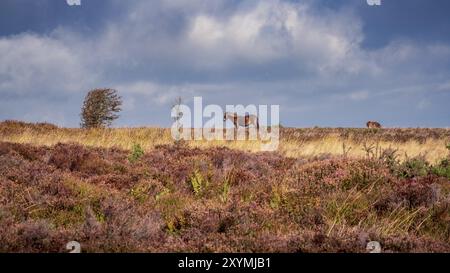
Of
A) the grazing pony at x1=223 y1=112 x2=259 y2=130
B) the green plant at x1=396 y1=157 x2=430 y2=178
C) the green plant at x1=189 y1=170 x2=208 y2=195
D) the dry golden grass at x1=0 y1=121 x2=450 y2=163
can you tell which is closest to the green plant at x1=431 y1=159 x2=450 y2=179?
the green plant at x1=396 y1=157 x2=430 y2=178

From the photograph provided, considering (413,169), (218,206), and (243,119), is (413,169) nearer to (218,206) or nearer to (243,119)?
(218,206)

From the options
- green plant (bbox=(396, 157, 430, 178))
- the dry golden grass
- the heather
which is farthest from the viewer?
the dry golden grass

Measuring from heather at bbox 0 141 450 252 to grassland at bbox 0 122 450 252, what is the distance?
0.02 m

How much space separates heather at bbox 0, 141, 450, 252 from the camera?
642 cm

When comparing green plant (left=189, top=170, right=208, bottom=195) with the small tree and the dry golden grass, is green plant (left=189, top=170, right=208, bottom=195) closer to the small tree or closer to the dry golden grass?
the dry golden grass

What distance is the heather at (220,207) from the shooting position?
21.1 feet

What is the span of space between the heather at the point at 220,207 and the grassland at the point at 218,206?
20mm

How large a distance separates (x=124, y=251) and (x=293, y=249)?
78.0 inches

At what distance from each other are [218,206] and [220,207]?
9 centimetres

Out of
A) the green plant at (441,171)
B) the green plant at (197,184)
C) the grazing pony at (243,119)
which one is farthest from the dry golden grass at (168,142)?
the green plant at (197,184)

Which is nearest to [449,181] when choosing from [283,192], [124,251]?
[283,192]

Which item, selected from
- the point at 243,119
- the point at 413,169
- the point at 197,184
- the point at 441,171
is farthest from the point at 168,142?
the point at 441,171
